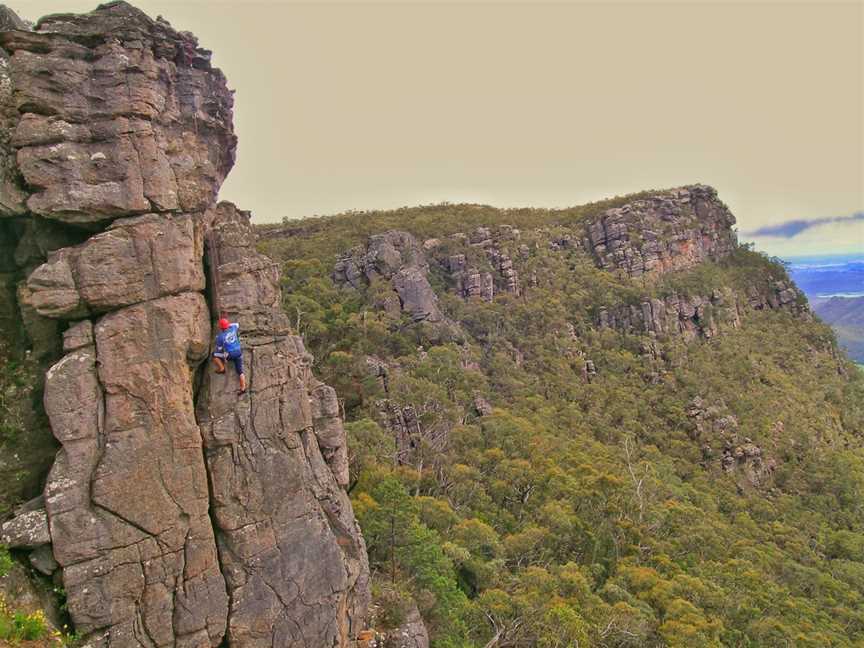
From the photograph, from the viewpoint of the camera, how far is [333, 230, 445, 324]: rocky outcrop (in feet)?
186

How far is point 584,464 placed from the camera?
42.7 meters

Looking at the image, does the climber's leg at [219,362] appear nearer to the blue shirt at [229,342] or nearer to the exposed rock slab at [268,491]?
the blue shirt at [229,342]

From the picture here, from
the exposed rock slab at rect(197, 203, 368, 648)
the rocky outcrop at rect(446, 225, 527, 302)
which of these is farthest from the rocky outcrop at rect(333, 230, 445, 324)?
the exposed rock slab at rect(197, 203, 368, 648)

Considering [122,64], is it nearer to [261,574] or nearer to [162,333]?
[162,333]

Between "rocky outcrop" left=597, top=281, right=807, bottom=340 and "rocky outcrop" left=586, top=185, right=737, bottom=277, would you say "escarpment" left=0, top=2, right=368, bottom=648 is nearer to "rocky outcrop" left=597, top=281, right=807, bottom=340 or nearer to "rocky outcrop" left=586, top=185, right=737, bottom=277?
"rocky outcrop" left=597, top=281, right=807, bottom=340

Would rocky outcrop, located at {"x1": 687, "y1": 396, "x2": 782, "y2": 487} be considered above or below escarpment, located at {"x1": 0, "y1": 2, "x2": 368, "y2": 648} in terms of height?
below

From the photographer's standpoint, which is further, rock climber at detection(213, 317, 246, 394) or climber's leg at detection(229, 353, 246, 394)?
climber's leg at detection(229, 353, 246, 394)

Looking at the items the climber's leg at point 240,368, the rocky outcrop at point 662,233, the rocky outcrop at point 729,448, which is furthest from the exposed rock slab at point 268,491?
the rocky outcrop at point 662,233

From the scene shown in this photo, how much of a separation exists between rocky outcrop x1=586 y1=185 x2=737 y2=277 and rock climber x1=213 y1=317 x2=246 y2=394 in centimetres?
7353

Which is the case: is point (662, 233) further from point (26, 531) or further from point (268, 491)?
point (26, 531)

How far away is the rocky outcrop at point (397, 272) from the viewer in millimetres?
56656

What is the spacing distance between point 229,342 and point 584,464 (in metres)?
36.3

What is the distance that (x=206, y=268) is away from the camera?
1350 cm

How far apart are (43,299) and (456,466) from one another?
1218 inches
